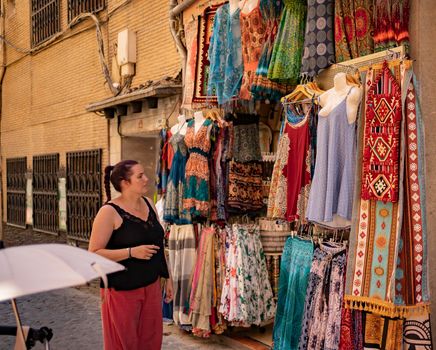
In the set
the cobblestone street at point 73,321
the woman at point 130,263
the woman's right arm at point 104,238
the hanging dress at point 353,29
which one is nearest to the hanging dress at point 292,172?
the hanging dress at point 353,29

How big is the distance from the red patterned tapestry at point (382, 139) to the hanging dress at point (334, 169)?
18 centimetres

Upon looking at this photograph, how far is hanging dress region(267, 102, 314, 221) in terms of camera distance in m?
4.65

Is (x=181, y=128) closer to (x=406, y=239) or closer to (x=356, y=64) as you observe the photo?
(x=356, y=64)

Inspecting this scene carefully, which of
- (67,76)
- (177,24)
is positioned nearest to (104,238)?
(177,24)

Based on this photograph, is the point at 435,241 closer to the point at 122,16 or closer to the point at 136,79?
the point at 136,79

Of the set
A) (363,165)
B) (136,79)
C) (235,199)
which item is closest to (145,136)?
(136,79)

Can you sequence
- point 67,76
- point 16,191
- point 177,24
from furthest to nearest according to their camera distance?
1. point 16,191
2. point 67,76
3. point 177,24

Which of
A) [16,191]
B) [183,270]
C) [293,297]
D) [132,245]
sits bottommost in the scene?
[183,270]

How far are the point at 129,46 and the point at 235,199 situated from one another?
4.81m

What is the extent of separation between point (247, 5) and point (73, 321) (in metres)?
4.86

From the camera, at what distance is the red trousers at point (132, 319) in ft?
12.9

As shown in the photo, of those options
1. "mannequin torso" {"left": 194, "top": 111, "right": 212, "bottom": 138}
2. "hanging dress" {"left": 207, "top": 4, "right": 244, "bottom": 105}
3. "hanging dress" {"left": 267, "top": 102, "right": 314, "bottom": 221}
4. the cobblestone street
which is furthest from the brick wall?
"hanging dress" {"left": 267, "top": 102, "right": 314, "bottom": 221}

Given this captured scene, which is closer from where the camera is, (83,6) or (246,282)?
(246,282)

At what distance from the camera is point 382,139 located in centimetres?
390
